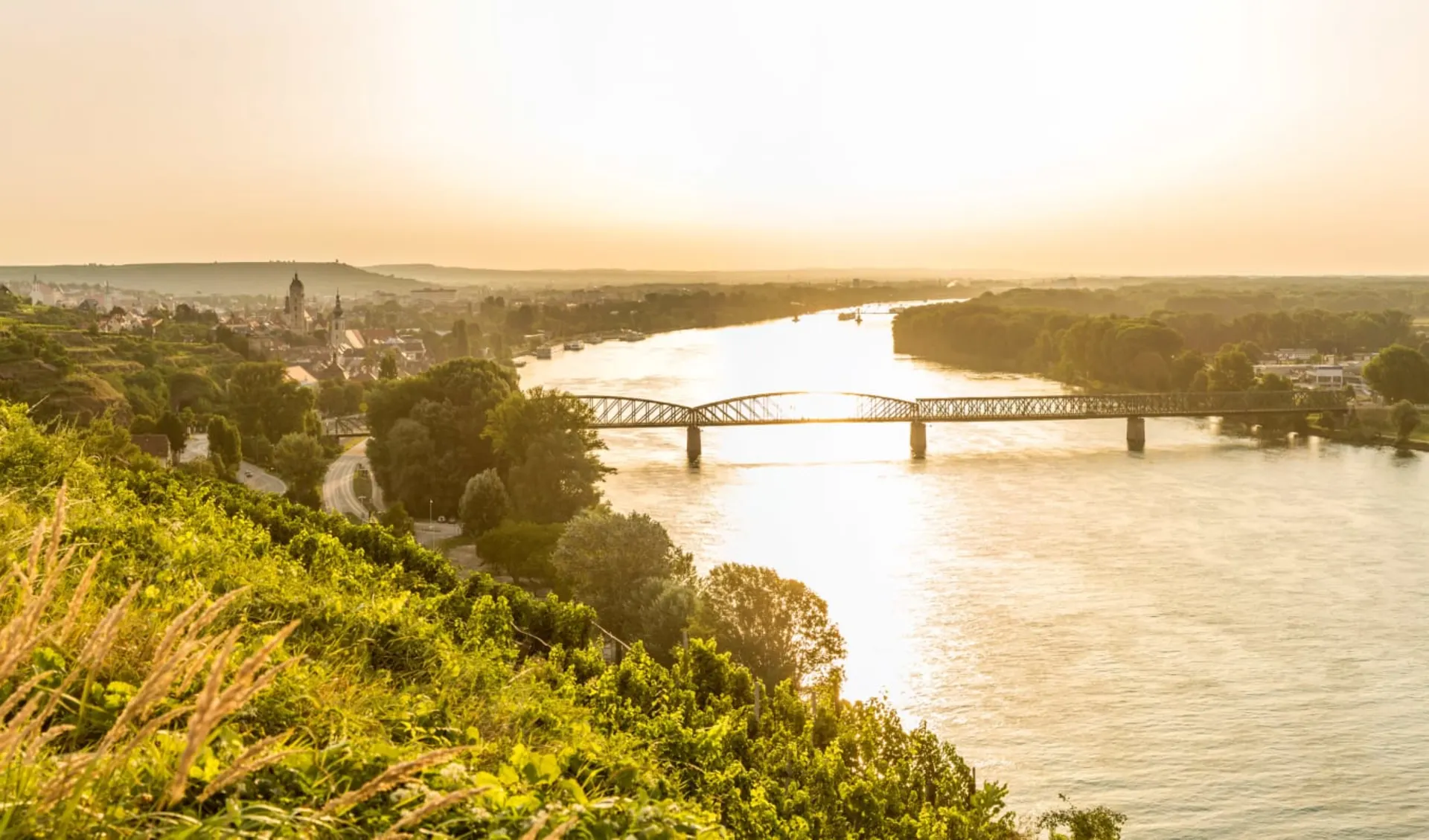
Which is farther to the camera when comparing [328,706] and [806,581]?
[806,581]

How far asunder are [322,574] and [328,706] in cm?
482

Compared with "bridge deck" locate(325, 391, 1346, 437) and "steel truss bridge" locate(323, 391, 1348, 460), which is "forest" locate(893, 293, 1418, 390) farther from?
"steel truss bridge" locate(323, 391, 1348, 460)

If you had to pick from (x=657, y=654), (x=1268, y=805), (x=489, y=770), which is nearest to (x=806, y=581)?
(x=657, y=654)

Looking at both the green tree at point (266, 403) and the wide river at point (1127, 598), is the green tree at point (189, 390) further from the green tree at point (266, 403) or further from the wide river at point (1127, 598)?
the wide river at point (1127, 598)

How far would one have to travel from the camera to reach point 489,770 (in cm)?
367

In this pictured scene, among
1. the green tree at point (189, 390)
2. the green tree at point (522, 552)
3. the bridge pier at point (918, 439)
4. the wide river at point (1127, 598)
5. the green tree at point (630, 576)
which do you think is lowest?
the wide river at point (1127, 598)

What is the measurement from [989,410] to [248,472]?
3144cm

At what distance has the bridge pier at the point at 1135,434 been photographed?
49.5 meters

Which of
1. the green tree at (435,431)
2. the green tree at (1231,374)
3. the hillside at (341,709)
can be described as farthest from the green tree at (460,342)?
the hillside at (341,709)

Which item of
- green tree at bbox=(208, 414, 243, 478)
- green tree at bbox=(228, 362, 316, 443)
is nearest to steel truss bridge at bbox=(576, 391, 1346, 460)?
green tree at bbox=(228, 362, 316, 443)

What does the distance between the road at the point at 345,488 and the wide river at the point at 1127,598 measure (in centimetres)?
762

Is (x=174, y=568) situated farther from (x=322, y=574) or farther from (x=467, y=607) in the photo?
(x=467, y=607)

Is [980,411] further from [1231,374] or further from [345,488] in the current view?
[345,488]

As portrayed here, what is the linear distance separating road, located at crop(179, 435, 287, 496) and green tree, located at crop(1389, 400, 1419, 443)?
44.1 metres
